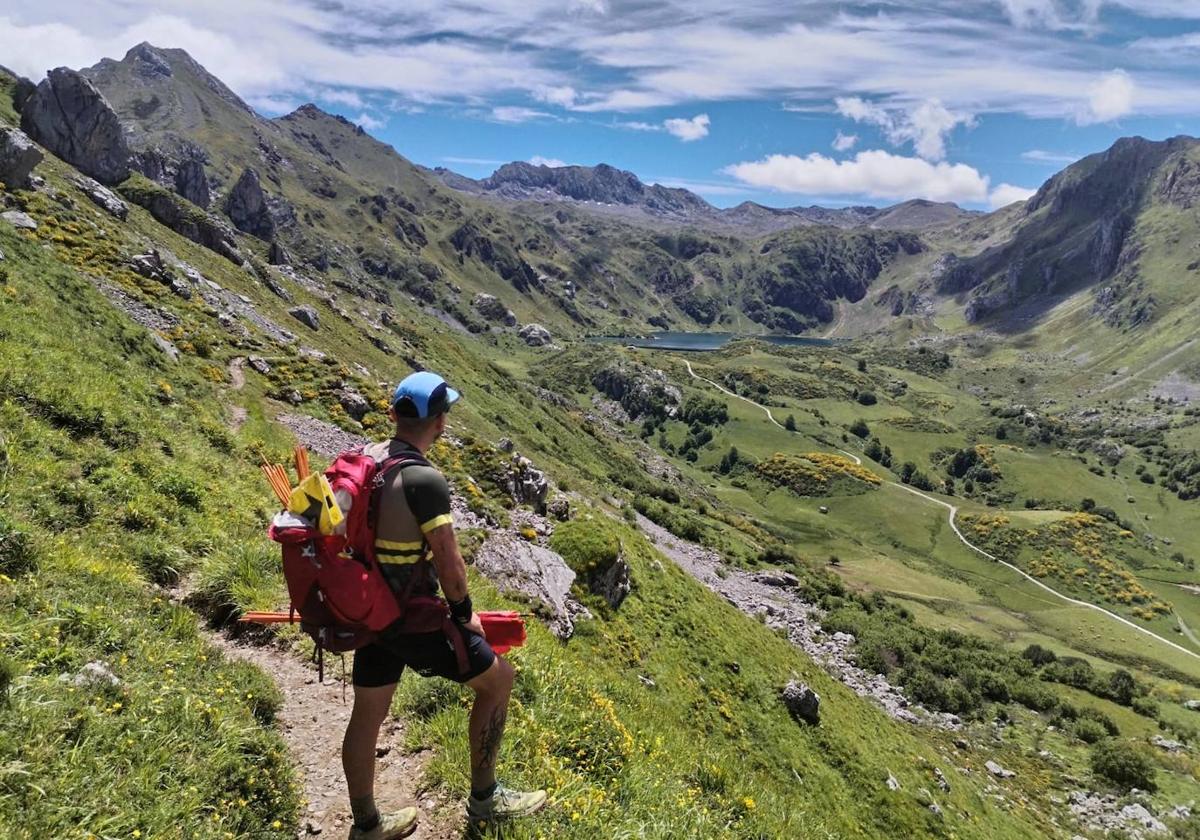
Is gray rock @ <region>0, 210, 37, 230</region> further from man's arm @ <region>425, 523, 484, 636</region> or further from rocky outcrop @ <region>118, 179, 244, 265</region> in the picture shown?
man's arm @ <region>425, 523, 484, 636</region>

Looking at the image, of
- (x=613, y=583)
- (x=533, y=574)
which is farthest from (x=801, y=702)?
(x=533, y=574)

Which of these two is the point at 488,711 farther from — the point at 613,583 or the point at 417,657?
the point at 613,583

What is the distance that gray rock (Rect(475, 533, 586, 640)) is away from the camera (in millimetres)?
19236

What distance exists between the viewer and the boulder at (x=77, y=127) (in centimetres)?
6825

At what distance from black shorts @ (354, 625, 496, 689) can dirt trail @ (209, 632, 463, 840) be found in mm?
1982

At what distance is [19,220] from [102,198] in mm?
21893

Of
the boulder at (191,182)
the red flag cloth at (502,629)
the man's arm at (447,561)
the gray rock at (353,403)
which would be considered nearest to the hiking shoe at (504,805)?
the red flag cloth at (502,629)

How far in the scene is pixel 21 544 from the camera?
7945 millimetres

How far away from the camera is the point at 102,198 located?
5281cm

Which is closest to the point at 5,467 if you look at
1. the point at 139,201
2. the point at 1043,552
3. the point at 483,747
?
the point at 483,747

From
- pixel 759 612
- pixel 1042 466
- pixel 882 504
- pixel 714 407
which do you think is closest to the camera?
pixel 759 612

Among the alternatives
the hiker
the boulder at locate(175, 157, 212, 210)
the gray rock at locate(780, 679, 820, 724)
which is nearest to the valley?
the gray rock at locate(780, 679, 820, 724)

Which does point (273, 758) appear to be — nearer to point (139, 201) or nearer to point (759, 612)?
point (759, 612)

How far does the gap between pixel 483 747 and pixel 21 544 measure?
6.73m
